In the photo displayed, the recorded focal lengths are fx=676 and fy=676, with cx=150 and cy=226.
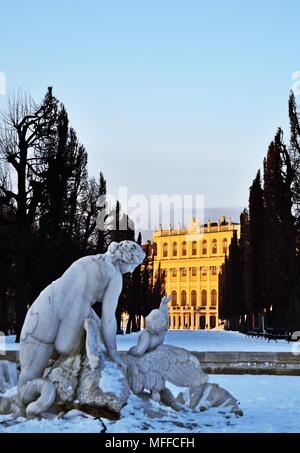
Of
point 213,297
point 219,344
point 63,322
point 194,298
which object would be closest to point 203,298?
point 194,298

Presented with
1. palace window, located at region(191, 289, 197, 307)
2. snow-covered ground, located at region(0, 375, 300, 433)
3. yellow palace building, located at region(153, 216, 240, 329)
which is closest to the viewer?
snow-covered ground, located at region(0, 375, 300, 433)

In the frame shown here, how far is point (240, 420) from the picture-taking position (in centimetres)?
650

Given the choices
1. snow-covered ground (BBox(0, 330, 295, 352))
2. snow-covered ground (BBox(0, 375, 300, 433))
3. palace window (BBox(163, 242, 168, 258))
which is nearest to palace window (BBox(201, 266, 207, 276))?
palace window (BBox(163, 242, 168, 258))

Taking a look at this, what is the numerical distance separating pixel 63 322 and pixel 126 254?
3.14 feet

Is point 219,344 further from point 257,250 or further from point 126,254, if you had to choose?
point 126,254

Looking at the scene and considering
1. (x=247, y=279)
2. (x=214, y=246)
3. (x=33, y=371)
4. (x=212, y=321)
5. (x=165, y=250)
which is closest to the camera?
(x=33, y=371)

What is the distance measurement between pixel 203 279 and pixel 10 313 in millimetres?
69651

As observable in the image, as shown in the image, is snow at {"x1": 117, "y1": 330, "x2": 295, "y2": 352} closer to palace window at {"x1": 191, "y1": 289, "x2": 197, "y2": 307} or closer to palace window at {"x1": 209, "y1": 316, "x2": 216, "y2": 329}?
palace window at {"x1": 209, "y1": 316, "x2": 216, "y2": 329}

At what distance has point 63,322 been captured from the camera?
6.39 m

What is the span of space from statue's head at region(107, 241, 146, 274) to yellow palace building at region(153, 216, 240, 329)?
106593mm

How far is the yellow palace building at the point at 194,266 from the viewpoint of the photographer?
116 m

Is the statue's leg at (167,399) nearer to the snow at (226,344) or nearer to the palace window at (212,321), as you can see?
the snow at (226,344)

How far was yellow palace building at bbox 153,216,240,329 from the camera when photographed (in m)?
116
